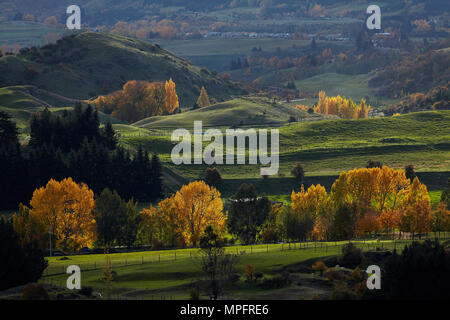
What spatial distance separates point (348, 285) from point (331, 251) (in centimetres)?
1461

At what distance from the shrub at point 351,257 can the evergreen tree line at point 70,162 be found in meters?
69.3

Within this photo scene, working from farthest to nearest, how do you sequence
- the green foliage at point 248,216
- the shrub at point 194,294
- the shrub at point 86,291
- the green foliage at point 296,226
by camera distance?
the green foliage at point 248,216 → the green foliage at point 296,226 → the shrub at point 86,291 → the shrub at point 194,294

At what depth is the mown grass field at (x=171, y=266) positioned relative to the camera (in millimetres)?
80625

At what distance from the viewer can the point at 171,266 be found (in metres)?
90.7

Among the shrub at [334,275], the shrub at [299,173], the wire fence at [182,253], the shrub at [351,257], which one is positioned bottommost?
the wire fence at [182,253]

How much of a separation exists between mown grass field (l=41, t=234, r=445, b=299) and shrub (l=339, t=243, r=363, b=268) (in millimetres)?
2976

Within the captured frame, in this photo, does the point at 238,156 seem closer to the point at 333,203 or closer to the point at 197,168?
the point at 197,168

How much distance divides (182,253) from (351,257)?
78.3 ft

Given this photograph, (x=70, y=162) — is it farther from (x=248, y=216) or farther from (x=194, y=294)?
(x=194, y=294)

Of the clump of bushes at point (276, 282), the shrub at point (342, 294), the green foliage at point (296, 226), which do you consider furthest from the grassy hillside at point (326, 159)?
the shrub at point (342, 294)

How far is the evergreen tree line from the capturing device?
14738 centimetres

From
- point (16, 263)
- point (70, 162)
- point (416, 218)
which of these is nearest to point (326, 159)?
point (70, 162)

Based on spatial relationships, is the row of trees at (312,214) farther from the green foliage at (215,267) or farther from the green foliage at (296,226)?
the green foliage at (215,267)

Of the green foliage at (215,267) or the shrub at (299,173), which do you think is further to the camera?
the shrub at (299,173)
